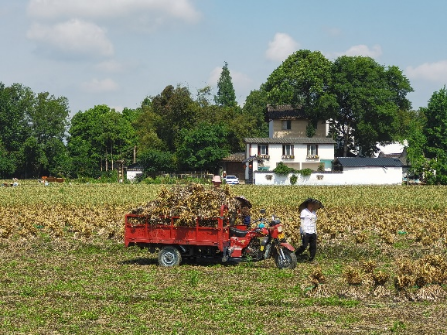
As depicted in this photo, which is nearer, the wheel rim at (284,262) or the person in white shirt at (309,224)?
the wheel rim at (284,262)

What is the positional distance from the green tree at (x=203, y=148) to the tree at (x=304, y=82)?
973 centimetres

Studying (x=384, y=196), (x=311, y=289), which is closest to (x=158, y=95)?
(x=384, y=196)

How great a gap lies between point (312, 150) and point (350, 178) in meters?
8.25

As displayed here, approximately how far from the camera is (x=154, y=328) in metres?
10.6

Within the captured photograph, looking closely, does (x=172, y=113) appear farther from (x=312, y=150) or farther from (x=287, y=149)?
(x=312, y=150)

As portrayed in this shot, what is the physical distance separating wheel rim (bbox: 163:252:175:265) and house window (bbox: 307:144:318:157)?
217ft

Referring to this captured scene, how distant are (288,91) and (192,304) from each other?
256 ft

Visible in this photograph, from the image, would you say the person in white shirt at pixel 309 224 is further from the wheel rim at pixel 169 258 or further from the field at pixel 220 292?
the wheel rim at pixel 169 258

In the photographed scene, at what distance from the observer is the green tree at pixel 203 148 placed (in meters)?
85.6

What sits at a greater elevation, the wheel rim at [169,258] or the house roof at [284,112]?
the house roof at [284,112]

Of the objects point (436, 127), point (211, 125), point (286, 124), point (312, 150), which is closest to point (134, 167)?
point (211, 125)

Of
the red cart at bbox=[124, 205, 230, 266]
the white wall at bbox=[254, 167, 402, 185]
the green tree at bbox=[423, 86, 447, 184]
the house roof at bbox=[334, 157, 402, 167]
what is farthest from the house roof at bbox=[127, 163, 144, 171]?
the red cart at bbox=[124, 205, 230, 266]

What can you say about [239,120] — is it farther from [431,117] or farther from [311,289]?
[311,289]

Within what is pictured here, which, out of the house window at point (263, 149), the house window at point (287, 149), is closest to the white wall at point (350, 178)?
the house window at point (263, 149)
